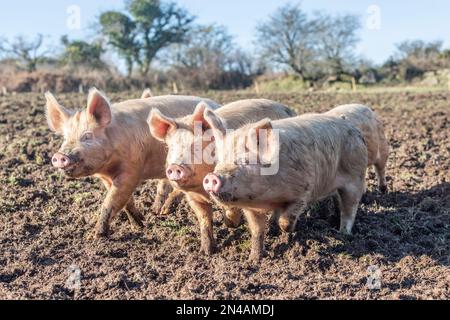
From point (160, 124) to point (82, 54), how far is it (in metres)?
30.9

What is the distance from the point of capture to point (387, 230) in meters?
5.13

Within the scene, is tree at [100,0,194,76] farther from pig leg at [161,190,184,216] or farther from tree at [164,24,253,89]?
pig leg at [161,190,184,216]

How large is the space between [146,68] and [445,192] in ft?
99.7

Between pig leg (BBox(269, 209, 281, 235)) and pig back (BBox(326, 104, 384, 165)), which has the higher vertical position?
pig back (BBox(326, 104, 384, 165))

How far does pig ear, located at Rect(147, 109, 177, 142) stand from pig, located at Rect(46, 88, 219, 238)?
0.70 metres

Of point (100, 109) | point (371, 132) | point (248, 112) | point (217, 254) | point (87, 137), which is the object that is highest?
point (100, 109)

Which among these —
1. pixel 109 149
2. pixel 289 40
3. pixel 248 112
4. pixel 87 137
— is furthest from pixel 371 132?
pixel 289 40

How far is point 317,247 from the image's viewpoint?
464 centimetres

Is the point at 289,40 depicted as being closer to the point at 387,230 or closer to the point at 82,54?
the point at 82,54

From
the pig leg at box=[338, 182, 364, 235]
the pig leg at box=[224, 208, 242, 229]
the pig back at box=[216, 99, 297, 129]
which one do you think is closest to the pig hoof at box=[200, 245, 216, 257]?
the pig leg at box=[224, 208, 242, 229]

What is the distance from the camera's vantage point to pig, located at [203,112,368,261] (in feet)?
13.4
